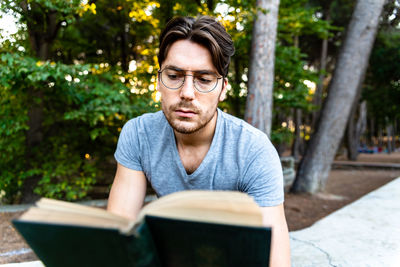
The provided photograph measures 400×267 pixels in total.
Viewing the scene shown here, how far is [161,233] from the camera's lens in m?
0.80

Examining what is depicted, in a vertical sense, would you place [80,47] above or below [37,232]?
above

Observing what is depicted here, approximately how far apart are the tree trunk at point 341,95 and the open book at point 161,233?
6.51 metres

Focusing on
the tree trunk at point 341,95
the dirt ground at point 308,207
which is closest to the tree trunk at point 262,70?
the dirt ground at point 308,207

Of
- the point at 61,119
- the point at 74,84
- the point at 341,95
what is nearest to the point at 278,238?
the point at 74,84

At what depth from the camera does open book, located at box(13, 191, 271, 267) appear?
0.74m

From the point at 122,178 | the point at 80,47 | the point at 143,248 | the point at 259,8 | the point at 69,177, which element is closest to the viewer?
the point at 143,248

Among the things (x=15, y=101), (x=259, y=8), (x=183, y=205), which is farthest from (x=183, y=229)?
(x=15, y=101)

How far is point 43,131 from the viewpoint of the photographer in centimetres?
535

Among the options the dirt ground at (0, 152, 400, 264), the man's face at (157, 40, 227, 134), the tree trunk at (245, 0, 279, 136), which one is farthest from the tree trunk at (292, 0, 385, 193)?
the man's face at (157, 40, 227, 134)

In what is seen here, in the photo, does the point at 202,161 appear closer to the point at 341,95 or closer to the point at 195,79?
the point at 195,79

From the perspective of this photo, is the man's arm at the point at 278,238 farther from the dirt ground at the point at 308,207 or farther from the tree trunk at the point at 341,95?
the tree trunk at the point at 341,95

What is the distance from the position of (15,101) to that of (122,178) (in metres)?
3.72

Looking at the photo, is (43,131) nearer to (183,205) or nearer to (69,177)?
(69,177)

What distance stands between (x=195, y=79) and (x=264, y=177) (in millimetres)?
576
